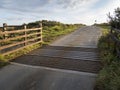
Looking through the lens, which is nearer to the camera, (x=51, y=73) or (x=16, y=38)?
(x=51, y=73)

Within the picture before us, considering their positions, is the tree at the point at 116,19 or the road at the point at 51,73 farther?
the tree at the point at 116,19

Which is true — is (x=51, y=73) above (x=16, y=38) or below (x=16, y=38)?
below

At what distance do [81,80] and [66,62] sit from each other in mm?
2250

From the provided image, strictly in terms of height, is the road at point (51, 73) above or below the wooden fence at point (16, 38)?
below

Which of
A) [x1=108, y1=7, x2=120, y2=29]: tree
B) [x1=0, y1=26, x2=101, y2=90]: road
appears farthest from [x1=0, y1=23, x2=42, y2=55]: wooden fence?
[x1=108, y1=7, x2=120, y2=29]: tree

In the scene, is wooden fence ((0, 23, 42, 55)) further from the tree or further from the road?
the tree

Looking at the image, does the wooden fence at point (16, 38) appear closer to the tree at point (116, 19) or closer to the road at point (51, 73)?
the road at point (51, 73)

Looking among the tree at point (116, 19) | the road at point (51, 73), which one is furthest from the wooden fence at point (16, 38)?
the tree at point (116, 19)

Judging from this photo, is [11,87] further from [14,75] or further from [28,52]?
[28,52]

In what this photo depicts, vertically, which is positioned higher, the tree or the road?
the tree

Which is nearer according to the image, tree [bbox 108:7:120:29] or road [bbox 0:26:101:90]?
road [bbox 0:26:101:90]

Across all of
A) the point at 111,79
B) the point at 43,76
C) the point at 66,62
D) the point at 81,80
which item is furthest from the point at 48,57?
the point at 111,79

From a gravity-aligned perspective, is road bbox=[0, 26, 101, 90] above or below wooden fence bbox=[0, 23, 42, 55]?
below

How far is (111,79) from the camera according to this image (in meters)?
5.49
